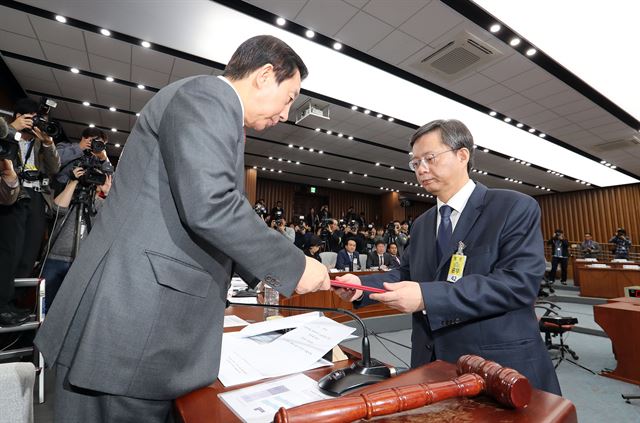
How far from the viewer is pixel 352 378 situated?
2.10 feet

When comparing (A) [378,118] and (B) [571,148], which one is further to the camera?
(B) [571,148]

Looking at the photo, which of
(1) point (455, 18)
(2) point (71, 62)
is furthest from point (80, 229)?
(1) point (455, 18)

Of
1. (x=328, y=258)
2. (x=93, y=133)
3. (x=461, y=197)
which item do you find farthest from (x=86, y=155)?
(x=328, y=258)

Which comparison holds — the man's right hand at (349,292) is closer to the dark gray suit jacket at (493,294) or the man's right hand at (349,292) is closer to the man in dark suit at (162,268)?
the dark gray suit jacket at (493,294)

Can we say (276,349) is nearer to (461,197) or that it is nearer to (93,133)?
(461,197)

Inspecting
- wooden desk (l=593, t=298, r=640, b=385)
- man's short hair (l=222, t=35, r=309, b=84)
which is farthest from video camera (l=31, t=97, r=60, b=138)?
wooden desk (l=593, t=298, r=640, b=385)

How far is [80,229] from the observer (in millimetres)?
2324

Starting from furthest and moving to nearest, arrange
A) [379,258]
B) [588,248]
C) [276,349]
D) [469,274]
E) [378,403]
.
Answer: [588,248] → [379,258] → [469,274] → [276,349] → [378,403]

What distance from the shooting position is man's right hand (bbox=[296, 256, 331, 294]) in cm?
71

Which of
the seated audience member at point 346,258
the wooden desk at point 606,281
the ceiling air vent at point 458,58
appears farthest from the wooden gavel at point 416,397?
the wooden desk at point 606,281

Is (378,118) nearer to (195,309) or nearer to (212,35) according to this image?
(212,35)

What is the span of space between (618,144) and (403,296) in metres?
9.85

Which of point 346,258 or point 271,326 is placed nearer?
point 271,326

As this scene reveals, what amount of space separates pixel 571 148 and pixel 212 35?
8.63 m
